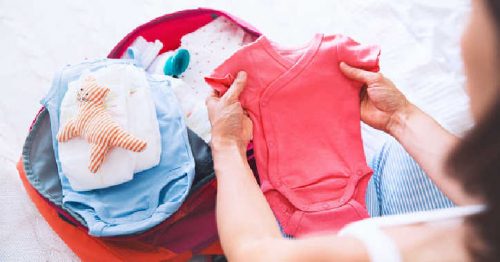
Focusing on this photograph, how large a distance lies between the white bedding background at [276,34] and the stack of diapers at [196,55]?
23 centimetres

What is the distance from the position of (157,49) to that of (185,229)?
1.21ft

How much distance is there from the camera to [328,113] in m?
0.85

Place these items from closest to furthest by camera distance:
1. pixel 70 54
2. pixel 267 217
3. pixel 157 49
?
pixel 267 217 → pixel 157 49 → pixel 70 54

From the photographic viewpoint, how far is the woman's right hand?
796 mm

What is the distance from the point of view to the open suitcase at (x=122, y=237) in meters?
0.80

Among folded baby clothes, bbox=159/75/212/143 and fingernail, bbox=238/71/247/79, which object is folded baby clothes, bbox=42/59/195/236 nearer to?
folded baby clothes, bbox=159/75/212/143

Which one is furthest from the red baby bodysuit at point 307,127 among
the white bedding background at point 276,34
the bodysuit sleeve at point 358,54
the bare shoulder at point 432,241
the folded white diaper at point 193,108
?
the bare shoulder at point 432,241

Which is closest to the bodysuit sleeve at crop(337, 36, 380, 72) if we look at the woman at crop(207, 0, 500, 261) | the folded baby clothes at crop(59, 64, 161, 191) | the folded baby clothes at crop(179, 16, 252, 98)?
the woman at crop(207, 0, 500, 261)

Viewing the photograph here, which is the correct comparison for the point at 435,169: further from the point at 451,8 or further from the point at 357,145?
the point at 451,8

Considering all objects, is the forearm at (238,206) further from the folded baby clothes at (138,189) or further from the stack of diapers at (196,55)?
the stack of diapers at (196,55)

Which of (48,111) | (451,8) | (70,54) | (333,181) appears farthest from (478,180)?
(70,54)

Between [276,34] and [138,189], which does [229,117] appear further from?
[276,34]

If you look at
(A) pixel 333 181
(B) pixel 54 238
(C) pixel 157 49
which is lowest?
(B) pixel 54 238

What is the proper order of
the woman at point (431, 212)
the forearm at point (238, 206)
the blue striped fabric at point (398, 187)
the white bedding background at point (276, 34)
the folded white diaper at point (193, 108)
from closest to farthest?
the woman at point (431, 212)
the forearm at point (238, 206)
the blue striped fabric at point (398, 187)
the folded white diaper at point (193, 108)
the white bedding background at point (276, 34)
